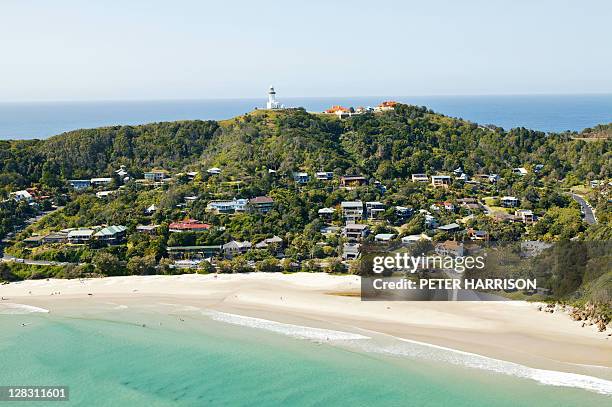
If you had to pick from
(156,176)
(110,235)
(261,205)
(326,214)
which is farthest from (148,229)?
(156,176)

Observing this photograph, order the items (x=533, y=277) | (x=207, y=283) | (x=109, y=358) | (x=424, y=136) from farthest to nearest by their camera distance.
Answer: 1. (x=424, y=136)
2. (x=207, y=283)
3. (x=533, y=277)
4. (x=109, y=358)

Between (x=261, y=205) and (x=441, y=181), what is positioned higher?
(x=441, y=181)

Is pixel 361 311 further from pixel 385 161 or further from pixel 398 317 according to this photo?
pixel 385 161

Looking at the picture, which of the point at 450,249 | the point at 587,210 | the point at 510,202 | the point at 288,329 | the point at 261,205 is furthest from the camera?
the point at 510,202

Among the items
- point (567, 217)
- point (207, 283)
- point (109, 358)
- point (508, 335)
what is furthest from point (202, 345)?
point (567, 217)

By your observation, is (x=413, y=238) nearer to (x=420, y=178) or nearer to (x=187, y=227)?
(x=187, y=227)

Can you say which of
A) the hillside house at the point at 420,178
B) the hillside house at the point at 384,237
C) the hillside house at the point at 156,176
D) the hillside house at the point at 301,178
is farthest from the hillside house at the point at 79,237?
the hillside house at the point at 420,178
